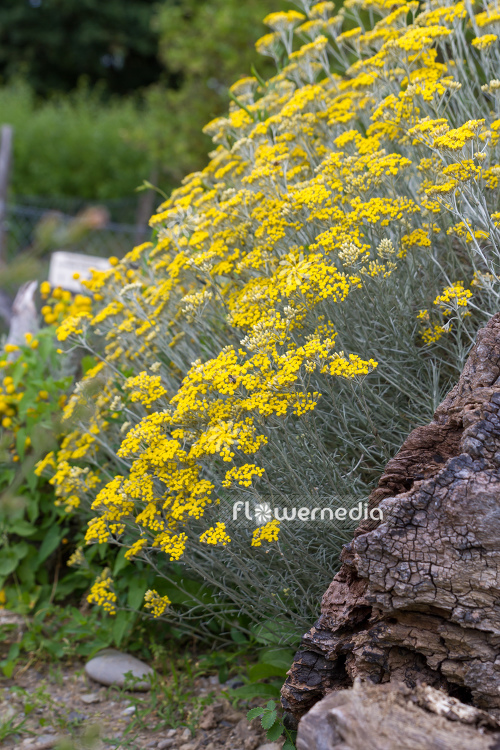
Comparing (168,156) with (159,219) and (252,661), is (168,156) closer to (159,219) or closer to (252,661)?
(159,219)

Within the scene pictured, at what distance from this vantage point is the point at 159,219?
326cm

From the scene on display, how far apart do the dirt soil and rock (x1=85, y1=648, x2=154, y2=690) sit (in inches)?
1.4

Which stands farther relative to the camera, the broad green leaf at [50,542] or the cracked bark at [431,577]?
the broad green leaf at [50,542]

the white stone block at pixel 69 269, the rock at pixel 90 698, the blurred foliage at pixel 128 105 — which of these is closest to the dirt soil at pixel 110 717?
the rock at pixel 90 698

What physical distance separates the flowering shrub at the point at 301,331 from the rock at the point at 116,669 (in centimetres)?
44

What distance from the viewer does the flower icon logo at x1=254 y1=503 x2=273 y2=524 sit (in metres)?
2.10

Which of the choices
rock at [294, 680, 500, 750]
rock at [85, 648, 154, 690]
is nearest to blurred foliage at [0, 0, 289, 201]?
rock at [85, 648, 154, 690]

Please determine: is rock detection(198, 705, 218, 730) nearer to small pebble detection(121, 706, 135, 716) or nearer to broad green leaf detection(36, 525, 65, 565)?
small pebble detection(121, 706, 135, 716)

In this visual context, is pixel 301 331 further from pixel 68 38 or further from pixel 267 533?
pixel 68 38

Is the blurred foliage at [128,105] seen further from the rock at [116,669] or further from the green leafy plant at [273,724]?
the green leafy plant at [273,724]

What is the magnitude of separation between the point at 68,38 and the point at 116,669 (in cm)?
2493

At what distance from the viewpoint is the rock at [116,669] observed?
2.98 m

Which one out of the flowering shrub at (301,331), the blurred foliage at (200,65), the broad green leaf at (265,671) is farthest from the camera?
the blurred foliage at (200,65)

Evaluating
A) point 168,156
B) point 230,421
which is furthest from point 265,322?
point 168,156
